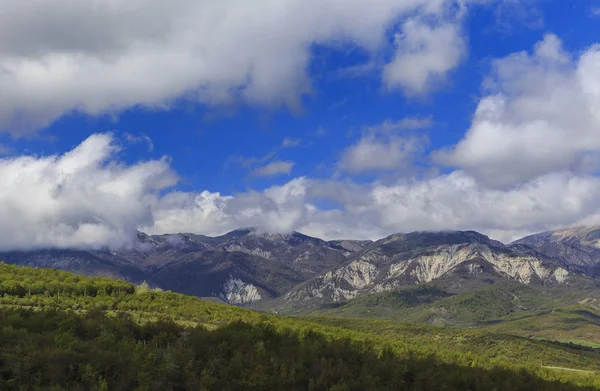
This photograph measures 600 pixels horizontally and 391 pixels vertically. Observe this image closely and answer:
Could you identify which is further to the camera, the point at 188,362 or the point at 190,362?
the point at 188,362

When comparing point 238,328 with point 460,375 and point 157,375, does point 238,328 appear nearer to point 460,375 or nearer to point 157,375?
point 157,375

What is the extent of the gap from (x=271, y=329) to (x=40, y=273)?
170 feet

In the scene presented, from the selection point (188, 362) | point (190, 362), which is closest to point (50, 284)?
point (188, 362)

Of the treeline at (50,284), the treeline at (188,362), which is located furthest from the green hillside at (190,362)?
the treeline at (50,284)

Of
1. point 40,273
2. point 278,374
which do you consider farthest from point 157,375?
point 40,273

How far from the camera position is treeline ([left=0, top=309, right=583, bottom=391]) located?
2334cm

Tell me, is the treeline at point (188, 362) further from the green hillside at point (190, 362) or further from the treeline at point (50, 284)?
the treeline at point (50, 284)

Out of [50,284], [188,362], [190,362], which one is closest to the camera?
[190,362]

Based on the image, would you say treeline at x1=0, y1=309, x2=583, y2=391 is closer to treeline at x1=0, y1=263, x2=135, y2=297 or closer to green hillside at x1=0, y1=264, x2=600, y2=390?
green hillside at x1=0, y1=264, x2=600, y2=390

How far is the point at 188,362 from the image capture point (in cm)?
2631

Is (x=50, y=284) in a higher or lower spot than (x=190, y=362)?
higher

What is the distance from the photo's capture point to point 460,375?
30.3 m

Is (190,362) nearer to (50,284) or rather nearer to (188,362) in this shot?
(188,362)

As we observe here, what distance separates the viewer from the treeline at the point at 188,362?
23.3 metres
